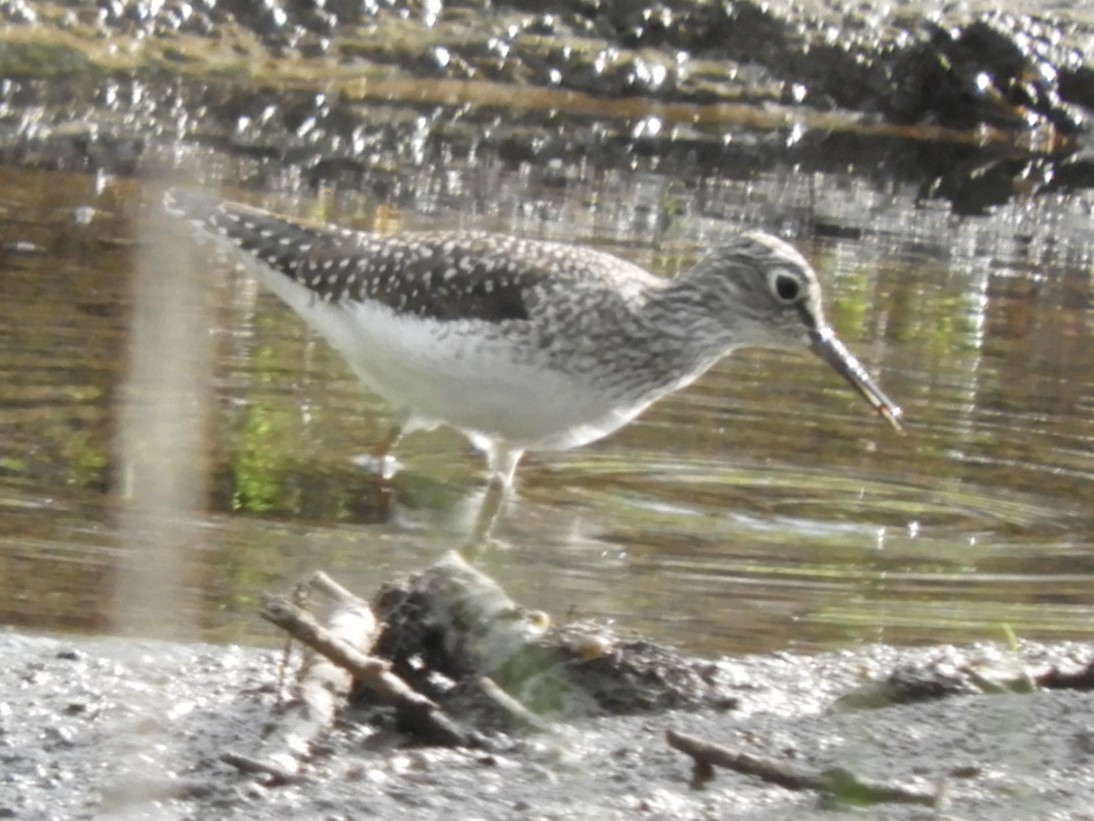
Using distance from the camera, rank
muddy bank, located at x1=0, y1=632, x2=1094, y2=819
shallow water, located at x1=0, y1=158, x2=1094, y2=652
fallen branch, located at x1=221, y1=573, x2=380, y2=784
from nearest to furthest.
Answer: muddy bank, located at x1=0, y1=632, x2=1094, y2=819 < fallen branch, located at x1=221, y1=573, x2=380, y2=784 < shallow water, located at x1=0, y1=158, x2=1094, y2=652

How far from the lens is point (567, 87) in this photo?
596 inches

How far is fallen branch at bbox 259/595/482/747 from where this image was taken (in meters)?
4.03

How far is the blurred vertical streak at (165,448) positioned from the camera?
494cm

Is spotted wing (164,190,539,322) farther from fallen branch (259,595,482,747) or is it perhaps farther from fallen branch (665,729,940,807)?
fallen branch (665,729,940,807)

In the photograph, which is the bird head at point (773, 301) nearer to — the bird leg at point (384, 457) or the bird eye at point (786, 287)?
the bird eye at point (786, 287)

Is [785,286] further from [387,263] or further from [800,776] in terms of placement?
[800,776]

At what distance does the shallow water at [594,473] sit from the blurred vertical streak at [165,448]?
17 mm

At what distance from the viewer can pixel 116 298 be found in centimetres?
871

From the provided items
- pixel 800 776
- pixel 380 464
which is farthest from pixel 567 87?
pixel 800 776

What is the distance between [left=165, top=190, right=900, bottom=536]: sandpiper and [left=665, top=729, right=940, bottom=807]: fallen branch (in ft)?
9.33

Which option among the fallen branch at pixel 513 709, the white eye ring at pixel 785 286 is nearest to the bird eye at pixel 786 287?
the white eye ring at pixel 785 286

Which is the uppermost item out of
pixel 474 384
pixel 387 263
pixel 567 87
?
pixel 567 87

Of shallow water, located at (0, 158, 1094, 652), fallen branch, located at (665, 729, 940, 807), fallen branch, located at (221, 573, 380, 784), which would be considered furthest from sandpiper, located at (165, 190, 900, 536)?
fallen branch, located at (665, 729, 940, 807)

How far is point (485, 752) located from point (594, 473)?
3.33m
